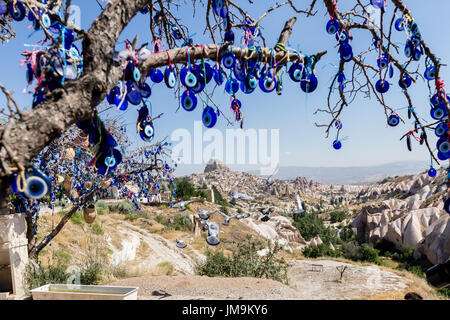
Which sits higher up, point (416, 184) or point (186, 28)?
point (186, 28)

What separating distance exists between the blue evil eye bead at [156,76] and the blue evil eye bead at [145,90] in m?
0.17

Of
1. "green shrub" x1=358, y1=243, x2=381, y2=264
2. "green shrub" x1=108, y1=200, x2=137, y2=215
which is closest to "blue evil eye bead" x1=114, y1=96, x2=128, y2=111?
"green shrub" x1=108, y1=200, x2=137, y2=215

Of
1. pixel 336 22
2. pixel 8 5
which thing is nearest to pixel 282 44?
pixel 336 22

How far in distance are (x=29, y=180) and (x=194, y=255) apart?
49.4ft

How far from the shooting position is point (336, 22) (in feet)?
8.46

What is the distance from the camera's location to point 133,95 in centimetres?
185

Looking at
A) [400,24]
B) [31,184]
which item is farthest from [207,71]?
[400,24]

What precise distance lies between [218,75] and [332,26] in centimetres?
113

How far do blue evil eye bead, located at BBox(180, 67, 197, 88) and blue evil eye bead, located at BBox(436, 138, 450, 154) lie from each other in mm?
1765

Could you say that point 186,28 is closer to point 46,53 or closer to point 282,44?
point 282,44

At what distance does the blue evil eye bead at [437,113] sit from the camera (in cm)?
224

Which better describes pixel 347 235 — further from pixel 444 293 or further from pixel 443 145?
pixel 443 145

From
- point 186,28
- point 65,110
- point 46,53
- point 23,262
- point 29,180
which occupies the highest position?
point 186,28

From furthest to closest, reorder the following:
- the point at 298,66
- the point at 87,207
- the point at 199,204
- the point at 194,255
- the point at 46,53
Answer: the point at 199,204 → the point at 194,255 → the point at 87,207 → the point at 298,66 → the point at 46,53
